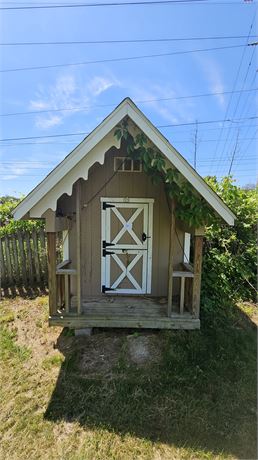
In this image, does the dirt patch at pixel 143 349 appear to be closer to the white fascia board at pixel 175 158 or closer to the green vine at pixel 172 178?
the green vine at pixel 172 178

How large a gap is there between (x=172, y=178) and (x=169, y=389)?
271 centimetres

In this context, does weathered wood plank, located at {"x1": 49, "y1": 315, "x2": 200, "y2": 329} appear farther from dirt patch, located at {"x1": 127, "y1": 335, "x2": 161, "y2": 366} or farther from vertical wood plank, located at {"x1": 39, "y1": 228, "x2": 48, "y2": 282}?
vertical wood plank, located at {"x1": 39, "y1": 228, "x2": 48, "y2": 282}

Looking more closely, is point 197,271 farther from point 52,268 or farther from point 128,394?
point 52,268

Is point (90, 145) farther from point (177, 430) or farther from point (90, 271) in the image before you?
point (177, 430)

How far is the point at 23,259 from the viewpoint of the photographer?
658 centimetres

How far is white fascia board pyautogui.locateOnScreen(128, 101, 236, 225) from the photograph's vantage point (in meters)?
3.38

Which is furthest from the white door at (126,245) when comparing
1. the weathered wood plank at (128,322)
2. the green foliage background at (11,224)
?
the green foliage background at (11,224)

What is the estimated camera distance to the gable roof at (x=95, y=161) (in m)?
3.38

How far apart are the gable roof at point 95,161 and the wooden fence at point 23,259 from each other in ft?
10.6

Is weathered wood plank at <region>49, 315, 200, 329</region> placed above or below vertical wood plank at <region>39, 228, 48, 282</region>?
below

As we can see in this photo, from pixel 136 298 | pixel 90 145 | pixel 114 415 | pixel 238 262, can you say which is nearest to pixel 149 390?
pixel 114 415

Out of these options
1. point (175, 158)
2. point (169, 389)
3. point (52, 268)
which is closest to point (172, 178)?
point (175, 158)

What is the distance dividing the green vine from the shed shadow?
1.92 metres

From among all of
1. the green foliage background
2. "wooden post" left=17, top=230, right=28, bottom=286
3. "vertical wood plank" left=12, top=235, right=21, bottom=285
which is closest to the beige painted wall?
"wooden post" left=17, top=230, right=28, bottom=286
